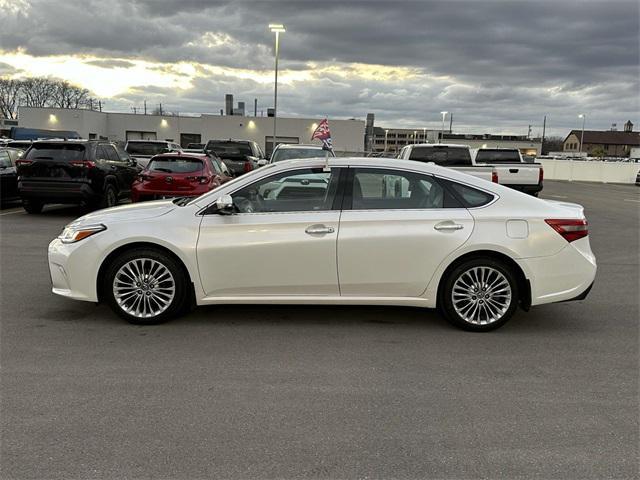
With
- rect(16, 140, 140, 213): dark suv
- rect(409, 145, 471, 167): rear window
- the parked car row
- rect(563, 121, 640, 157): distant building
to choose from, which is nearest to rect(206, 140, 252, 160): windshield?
the parked car row

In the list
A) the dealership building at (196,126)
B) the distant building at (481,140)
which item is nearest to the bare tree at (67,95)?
the dealership building at (196,126)

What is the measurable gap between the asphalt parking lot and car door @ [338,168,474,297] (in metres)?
0.48

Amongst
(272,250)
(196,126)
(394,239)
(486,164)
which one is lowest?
(272,250)

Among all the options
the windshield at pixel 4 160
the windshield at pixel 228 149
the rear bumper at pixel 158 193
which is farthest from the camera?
the windshield at pixel 228 149

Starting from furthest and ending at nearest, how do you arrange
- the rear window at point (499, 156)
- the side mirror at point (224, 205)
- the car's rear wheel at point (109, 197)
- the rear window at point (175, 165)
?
1. the rear window at point (499, 156)
2. the car's rear wheel at point (109, 197)
3. the rear window at point (175, 165)
4. the side mirror at point (224, 205)

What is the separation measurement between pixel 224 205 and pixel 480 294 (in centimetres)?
247

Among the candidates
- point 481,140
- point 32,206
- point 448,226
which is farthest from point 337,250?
point 481,140

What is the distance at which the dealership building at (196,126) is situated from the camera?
5356 centimetres

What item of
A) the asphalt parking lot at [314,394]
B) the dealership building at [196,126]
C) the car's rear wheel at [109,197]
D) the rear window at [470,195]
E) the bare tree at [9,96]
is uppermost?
the bare tree at [9,96]

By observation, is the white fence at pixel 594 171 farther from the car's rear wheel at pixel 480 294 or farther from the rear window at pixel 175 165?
the car's rear wheel at pixel 480 294

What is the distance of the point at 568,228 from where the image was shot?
5.21m

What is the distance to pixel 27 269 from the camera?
7.61 meters

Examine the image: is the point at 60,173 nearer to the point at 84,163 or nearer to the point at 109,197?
A: the point at 84,163

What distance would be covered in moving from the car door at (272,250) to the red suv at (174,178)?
7158mm
